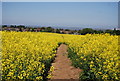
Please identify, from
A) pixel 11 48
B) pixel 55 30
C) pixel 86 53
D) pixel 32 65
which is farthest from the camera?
pixel 55 30

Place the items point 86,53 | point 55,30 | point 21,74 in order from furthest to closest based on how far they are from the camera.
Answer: point 55,30 < point 86,53 < point 21,74

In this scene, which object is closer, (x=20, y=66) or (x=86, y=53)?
(x=20, y=66)

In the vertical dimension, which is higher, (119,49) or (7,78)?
(119,49)

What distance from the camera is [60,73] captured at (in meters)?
7.20

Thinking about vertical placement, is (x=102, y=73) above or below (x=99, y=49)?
below

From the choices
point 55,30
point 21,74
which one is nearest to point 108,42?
point 21,74

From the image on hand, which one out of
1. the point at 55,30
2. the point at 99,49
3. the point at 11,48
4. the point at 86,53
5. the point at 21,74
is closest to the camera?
the point at 21,74

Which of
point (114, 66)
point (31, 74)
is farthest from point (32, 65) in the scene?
point (114, 66)

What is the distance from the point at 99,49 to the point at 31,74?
9.43 feet

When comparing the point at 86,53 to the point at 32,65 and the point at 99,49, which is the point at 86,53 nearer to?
the point at 99,49

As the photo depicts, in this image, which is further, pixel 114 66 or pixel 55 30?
pixel 55 30

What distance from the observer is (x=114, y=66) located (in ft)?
16.9

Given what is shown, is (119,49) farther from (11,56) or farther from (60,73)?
(11,56)

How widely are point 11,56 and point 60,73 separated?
2.71 m
